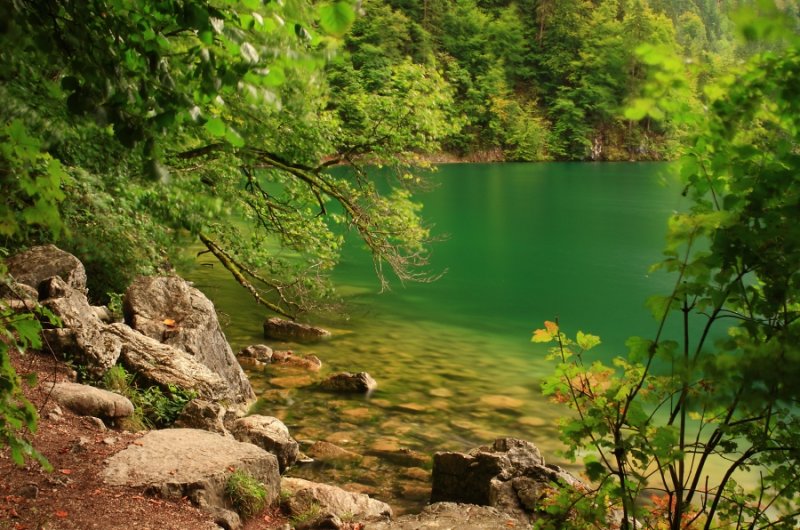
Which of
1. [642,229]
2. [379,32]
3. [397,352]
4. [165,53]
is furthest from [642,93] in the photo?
[379,32]

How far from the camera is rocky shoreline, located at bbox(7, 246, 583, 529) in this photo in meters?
6.00

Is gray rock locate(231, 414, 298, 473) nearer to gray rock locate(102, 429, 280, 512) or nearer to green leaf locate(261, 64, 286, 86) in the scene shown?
gray rock locate(102, 429, 280, 512)

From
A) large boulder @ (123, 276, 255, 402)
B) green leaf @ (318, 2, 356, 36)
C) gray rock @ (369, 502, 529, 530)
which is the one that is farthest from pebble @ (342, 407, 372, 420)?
green leaf @ (318, 2, 356, 36)

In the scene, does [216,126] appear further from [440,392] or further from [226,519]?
[440,392]

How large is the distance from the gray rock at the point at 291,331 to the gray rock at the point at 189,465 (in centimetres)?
715

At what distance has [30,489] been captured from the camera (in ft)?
16.7

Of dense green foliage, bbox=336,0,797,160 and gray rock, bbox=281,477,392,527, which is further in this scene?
dense green foliage, bbox=336,0,797,160

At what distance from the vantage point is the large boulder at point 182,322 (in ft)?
31.0

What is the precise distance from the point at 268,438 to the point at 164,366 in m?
1.55


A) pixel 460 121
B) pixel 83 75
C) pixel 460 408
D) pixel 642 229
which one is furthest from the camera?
pixel 642 229

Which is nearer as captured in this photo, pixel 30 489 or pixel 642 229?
pixel 30 489

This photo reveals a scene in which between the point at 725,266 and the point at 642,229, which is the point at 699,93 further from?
the point at 642,229

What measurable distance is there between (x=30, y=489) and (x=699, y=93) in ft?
16.5

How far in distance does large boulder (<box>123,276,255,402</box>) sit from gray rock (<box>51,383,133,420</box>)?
88.1 inches
